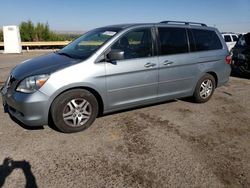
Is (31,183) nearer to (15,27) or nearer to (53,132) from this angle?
(53,132)

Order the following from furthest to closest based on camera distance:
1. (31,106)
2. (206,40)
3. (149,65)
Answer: (206,40), (149,65), (31,106)

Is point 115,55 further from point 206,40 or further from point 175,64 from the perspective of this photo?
point 206,40

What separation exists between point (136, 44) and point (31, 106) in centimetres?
211

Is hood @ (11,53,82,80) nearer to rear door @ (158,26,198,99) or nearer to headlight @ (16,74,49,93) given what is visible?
headlight @ (16,74,49,93)

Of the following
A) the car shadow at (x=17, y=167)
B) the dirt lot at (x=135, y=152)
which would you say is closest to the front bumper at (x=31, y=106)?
the dirt lot at (x=135, y=152)

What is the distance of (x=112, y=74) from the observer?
4125 mm

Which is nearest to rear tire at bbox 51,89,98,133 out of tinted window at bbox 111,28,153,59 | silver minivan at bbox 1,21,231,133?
silver minivan at bbox 1,21,231,133

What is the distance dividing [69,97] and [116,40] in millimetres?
1245

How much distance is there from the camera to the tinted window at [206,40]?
17.6ft

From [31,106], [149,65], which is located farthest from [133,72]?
[31,106]

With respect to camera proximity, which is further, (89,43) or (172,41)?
(172,41)

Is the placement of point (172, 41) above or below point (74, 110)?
above

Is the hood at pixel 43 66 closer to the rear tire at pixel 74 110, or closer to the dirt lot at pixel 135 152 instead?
the rear tire at pixel 74 110

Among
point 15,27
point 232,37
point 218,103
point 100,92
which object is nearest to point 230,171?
point 100,92
